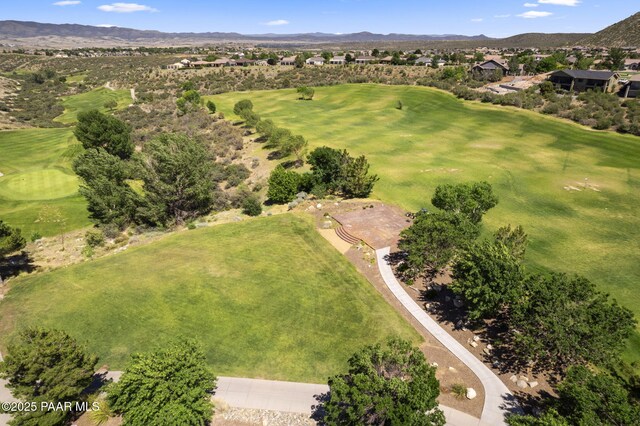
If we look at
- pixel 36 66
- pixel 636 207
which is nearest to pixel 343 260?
pixel 636 207

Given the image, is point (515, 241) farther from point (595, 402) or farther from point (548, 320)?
point (595, 402)

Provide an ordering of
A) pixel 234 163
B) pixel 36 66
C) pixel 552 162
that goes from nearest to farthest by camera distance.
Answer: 1. pixel 552 162
2. pixel 234 163
3. pixel 36 66

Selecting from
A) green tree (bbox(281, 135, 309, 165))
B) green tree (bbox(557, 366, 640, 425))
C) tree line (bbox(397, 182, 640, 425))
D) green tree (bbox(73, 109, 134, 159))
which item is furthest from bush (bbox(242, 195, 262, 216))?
green tree (bbox(73, 109, 134, 159))

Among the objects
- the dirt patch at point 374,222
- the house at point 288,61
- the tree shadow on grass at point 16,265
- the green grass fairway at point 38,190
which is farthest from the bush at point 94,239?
the house at point 288,61

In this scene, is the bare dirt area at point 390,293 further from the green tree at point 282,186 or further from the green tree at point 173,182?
the green tree at point 173,182

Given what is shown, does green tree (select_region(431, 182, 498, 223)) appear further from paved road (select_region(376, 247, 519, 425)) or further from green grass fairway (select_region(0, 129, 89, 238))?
green grass fairway (select_region(0, 129, 89, 238))

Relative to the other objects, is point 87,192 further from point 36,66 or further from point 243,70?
point 36,66

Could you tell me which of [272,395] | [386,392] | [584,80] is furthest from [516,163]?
[584,80]
